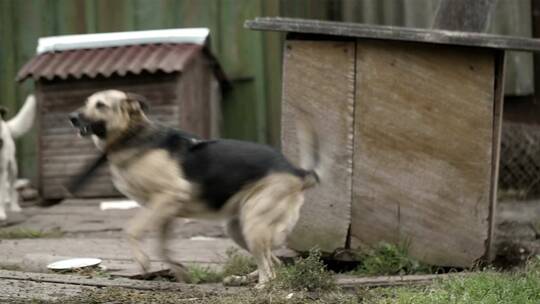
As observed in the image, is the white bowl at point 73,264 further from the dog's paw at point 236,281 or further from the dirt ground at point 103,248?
the dog's paw at point 236,281

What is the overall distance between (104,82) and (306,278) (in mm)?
5178

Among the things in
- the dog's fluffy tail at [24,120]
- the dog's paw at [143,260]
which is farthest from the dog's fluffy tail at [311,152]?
the dog's fluffy tail at [24,120]

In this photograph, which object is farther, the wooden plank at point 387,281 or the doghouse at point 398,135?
the doghouse at point 398,135

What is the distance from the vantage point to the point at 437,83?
23.7 feet

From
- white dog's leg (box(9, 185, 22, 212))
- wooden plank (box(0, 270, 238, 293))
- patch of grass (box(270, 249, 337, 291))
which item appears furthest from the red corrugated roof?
patch of grass (box(270, 249, 337, 291))

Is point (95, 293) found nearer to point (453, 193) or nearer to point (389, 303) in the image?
point (389, 303)

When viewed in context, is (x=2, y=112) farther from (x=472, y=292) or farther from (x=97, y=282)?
(x=472, y=292)

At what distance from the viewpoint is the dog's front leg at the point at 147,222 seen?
6051 millimetres

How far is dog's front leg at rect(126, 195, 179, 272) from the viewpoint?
6.05 metres

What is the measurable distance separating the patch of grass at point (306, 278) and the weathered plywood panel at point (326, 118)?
1.63m

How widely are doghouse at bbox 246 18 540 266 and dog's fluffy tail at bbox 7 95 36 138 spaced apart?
4051mm

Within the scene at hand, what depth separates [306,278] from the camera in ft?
18.5

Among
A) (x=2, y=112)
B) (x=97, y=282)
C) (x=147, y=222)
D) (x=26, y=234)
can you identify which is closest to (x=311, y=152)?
(x=147, y=222)

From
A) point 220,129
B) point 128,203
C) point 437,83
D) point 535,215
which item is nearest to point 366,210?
point 437,83
